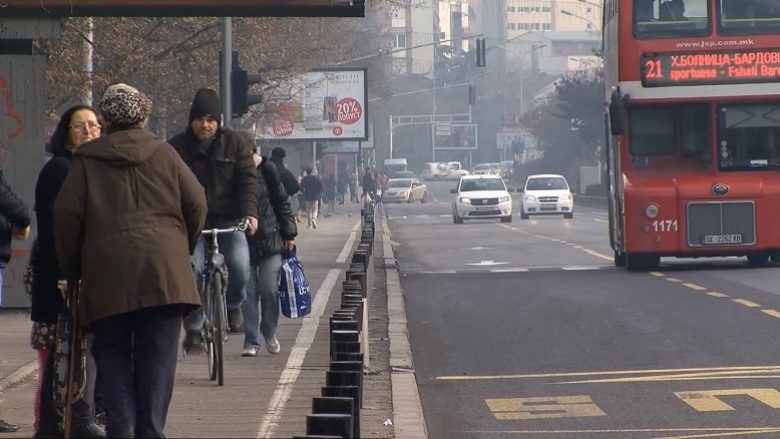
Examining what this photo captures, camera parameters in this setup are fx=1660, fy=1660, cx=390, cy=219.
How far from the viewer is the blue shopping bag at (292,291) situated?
12.0 metres

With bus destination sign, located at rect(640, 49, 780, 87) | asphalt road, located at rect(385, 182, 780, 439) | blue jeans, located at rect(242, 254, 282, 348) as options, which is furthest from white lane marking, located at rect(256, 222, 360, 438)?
bus destination sign, located at rect(640, 49, 780, 87)

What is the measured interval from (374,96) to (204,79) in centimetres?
5708

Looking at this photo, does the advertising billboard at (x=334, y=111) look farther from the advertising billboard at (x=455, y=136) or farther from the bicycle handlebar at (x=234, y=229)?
the advertising billboard at (x=455, y=136)

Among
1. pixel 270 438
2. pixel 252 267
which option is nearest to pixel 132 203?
pixel 270 438

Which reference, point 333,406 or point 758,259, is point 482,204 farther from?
point 333,406

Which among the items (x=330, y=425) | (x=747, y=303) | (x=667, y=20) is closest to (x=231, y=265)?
(x=330, y=425)

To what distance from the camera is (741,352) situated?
12.8 meters

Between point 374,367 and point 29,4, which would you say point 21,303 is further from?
point 374,367

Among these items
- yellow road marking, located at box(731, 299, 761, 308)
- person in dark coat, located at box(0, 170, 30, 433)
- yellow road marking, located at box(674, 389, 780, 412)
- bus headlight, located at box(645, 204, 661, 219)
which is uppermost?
person in dark coat, located at box(0, 170, 30, 433)

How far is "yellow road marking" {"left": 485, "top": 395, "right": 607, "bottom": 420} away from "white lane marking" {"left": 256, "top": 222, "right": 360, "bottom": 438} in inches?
51.4

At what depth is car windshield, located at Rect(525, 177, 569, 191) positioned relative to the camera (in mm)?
54306

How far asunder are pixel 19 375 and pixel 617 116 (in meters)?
12.6

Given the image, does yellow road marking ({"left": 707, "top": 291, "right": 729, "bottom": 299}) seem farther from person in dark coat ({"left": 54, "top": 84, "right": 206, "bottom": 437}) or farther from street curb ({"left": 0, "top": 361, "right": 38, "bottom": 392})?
person in dark coat ({"left": 54, "top": 84, "right": 206, "bottom": 437})

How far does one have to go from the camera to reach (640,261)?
Result: 23.1 meters
